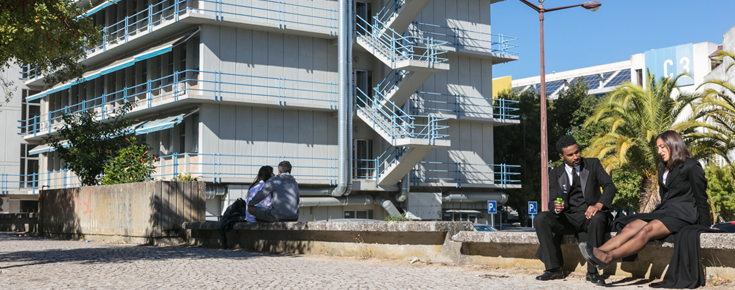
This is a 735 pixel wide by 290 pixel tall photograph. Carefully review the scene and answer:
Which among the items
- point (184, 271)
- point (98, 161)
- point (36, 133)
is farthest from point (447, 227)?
point (36, 133)

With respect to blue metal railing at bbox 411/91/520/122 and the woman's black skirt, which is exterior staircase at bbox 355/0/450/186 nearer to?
blue metal railing at bbox 411/91/520/122

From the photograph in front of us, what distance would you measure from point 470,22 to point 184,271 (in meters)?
28.5

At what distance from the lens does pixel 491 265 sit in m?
8.83

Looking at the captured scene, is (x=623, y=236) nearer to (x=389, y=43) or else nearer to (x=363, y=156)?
(x=389, y=43)

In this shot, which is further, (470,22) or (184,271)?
(470,22)

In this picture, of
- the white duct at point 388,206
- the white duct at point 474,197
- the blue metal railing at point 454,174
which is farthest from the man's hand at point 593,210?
the white duct at point 474,197

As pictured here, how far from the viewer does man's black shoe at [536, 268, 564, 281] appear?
24.9 ft

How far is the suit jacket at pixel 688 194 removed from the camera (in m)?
6.88

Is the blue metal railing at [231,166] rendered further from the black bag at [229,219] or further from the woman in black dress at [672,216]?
the woman in black dress at [672,216]

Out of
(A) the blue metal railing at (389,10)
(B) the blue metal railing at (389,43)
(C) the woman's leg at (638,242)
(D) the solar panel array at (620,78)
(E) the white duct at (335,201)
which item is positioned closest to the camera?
(C) the woman's leg at (638,242)

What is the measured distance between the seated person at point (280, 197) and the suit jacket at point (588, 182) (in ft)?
18.0

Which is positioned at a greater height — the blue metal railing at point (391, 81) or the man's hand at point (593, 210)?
the blue metal railing at point (391, 81)

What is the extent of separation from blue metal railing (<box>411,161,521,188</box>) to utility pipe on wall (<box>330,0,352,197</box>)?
4143 millimetres

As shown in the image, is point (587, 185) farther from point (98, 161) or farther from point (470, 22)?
point (470, 22)
